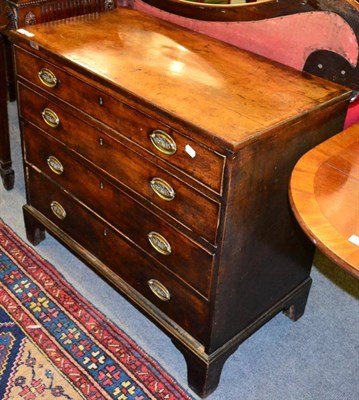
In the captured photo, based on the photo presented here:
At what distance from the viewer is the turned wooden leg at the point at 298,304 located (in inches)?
92.1

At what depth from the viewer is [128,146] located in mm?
1966

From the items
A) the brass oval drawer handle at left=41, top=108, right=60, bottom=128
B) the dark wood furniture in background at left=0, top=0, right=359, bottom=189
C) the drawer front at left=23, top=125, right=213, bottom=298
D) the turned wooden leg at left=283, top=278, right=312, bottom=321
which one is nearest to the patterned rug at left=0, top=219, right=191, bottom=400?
the drawer front at left=23, top=125, right=213, bottom=298

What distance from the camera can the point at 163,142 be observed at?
1.82 m

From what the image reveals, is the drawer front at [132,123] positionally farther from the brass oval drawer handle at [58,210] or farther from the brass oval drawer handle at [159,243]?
the brass oval drawer handle at [58,210]

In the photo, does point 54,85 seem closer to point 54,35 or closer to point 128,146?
point 54,35

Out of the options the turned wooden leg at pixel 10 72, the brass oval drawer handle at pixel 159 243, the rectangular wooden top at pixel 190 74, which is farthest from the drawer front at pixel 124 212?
the turned wooden leg at pixel 10 72

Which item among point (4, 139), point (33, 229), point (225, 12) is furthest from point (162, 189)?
point (4, 139)

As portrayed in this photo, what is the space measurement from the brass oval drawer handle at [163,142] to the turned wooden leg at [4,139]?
4.15ft

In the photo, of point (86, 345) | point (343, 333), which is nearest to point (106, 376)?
point (86, 345)

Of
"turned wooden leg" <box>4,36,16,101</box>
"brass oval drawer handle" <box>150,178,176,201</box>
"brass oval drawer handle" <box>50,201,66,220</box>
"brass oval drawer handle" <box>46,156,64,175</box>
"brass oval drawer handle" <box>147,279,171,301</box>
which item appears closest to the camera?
"brass oval drawer handle" <box>150,178,176,201</box>

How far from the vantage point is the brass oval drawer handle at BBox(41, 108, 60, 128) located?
225 centimetres

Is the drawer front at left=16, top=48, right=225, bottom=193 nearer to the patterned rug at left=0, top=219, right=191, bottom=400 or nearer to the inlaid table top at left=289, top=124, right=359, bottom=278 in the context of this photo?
the inlaid table top at left=289, top=124, right=359, bottom=278

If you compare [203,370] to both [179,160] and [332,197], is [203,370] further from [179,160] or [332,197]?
[332,197]

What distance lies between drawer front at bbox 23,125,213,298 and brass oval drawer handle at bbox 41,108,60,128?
0.07 metres
